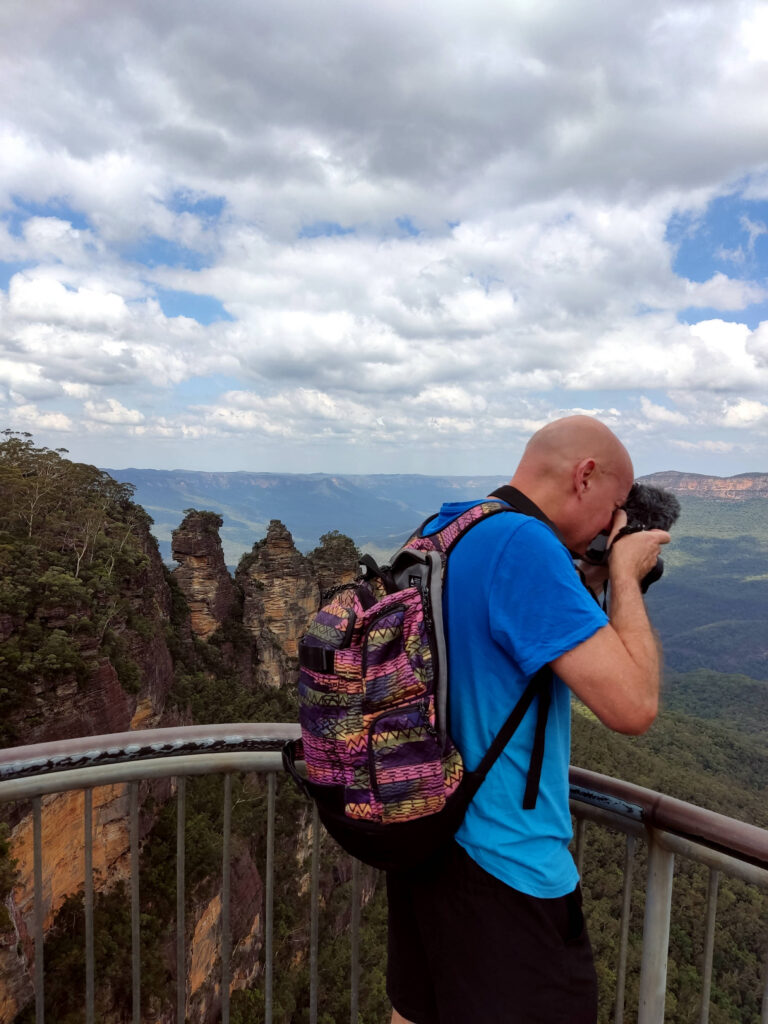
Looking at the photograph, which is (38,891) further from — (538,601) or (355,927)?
(538,601)

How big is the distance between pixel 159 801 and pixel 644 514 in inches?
766

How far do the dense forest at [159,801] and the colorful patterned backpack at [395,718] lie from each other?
0.62 meters

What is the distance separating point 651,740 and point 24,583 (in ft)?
189

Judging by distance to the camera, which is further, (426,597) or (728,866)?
(728,866)

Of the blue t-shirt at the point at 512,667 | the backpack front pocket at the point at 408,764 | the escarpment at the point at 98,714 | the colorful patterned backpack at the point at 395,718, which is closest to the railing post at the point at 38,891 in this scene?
the colorful patterned backpack at the point at 395,718

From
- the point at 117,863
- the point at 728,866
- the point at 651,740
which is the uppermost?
the point at 728,866

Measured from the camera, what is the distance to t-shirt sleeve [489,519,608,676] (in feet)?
5.09

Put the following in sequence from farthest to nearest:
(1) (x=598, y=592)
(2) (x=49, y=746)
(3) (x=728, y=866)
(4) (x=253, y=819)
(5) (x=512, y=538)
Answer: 1. (4) (x=253, y=819)
2. (2) (x=49, y=746)
3. (1) (x=598, y=592)
4. (3) (x=728, y=866)
5. (5) (x=512, y=538)

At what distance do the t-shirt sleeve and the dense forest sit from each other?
33 cm

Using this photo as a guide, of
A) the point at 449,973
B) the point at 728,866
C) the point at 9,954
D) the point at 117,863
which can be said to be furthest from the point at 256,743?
the point at 117,863

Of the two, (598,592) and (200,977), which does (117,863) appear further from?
(598,592)

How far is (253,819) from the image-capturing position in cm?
2356

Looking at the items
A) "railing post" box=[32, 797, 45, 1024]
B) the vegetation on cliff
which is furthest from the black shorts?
the vegetation on cliff

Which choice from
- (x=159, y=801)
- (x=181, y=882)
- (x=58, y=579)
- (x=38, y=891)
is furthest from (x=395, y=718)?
(x=159, y=801)
